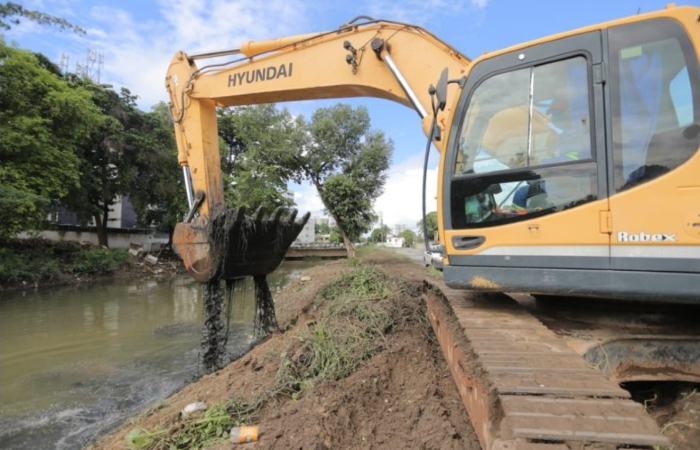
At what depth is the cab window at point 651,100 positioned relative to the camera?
2.33 metres

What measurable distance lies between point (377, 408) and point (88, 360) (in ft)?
16.8

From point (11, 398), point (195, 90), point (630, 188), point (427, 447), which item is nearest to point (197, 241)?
point (195, 90)

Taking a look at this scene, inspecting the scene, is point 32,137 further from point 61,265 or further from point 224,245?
point 224,245

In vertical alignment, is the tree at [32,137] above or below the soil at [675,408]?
above

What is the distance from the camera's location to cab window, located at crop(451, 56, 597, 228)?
2.59m

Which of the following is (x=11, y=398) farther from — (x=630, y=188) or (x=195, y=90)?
(x=630, y=188)

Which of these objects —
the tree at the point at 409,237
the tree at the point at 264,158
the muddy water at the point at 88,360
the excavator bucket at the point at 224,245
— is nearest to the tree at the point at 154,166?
the tree at the point at 264,158

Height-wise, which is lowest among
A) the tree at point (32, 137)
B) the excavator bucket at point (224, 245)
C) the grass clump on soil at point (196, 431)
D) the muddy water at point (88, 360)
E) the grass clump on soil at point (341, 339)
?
the muddy water at point (88, 360)

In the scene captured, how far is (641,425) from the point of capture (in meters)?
1.45

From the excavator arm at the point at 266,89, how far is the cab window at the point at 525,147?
105 cm

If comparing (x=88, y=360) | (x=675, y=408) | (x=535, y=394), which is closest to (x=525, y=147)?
(x=535, y=394)

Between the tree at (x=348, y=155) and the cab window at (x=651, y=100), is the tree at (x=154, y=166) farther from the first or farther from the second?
the cab window at (x=651, y=100)

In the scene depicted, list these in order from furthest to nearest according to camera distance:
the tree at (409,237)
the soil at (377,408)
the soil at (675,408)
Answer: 1. the tree at (409,237)
2. the soil at (377,408)
3. the soil at (675,408)

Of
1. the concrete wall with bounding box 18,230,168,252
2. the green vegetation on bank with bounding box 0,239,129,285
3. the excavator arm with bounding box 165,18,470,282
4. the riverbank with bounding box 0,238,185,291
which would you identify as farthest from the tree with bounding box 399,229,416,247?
the excavator arm with bounding box 165,18,470,282
